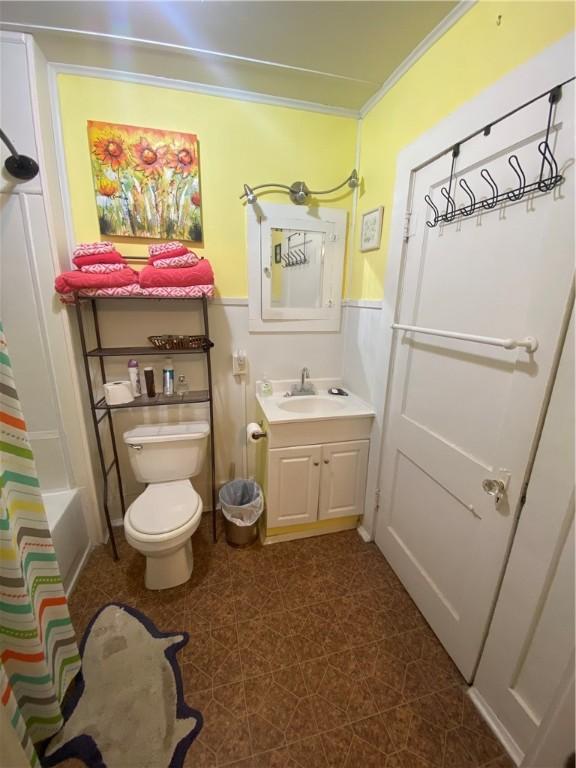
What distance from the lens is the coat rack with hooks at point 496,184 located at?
85cm

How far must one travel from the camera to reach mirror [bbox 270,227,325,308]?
1.93 meters

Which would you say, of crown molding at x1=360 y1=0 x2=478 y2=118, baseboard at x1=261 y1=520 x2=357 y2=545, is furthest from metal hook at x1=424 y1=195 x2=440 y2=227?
baseboard at x1=261 y1=520 x2=357 y2=545

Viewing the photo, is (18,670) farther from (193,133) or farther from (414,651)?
(193,133)

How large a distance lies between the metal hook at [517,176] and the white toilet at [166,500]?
66.8 inches

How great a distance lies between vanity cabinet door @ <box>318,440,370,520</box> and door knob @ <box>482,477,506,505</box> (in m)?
0.84

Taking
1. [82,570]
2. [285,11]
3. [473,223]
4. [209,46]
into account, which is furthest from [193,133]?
[82,570]

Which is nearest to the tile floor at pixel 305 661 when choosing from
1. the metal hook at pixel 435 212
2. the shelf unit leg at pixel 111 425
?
the shelf unit leg at pixel 111 425

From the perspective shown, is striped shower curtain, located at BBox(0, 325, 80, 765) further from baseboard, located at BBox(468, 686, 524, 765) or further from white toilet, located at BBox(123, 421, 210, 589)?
baseboard, located at BBox(468, 686, 524, 765)

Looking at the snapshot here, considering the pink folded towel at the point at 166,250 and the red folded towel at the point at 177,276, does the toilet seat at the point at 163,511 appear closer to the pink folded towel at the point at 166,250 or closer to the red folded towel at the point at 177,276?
the red folded towel at the point at 177,276

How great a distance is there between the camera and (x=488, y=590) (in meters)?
1.10

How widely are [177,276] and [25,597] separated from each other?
1.37 meters

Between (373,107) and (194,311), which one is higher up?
(373,107)

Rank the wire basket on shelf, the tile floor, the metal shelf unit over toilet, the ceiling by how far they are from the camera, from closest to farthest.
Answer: the tile floor → the ceiling → the metal shelf unit over toilet → the wire basket on shelf

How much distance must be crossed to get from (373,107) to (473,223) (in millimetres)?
1150
